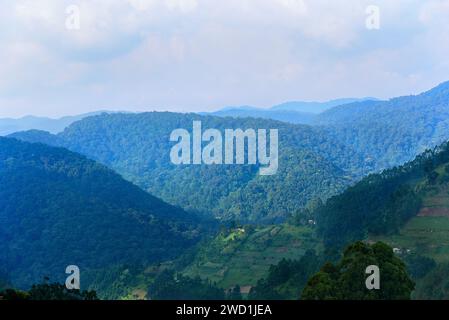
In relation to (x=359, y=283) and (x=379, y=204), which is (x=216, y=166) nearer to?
(x=379, y=204)

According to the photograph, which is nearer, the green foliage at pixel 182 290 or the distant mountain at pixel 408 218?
the distant mountain at pixel 408 218

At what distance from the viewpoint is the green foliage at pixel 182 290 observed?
122 feet

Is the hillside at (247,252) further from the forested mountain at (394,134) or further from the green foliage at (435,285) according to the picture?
the forested mountain at (394,134)

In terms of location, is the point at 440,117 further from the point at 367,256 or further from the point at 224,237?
the point at 367,256

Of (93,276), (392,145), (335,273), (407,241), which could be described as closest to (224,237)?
(93,276)

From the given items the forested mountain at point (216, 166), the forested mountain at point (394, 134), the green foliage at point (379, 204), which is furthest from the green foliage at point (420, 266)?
the forested mountain at point (394, 134)

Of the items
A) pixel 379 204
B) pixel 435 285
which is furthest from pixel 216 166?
pixel 435 285

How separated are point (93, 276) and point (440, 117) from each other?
493 feet

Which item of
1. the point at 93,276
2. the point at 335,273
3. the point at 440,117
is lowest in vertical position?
Result: the point at 93,276

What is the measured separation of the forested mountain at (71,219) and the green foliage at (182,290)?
18.2 m

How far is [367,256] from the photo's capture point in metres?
18.6

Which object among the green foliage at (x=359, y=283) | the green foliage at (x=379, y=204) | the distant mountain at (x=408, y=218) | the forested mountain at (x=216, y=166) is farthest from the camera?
the forested mountain at (x=216, y=166)

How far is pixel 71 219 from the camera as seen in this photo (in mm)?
83500

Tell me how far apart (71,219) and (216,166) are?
47197 millimetres
